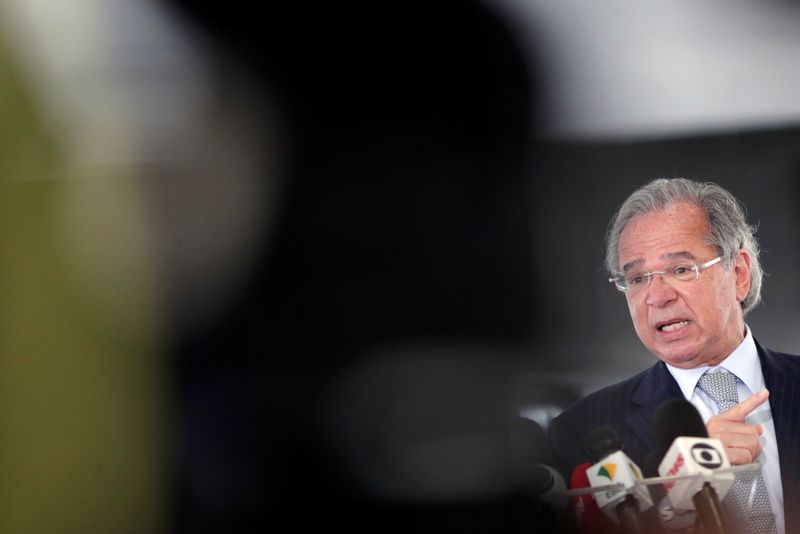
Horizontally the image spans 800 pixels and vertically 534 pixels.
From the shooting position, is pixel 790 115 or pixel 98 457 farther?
pixel 98 457

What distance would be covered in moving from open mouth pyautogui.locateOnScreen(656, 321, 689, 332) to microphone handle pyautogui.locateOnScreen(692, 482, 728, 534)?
0.92 ft

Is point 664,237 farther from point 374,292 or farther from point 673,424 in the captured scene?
point 374,292

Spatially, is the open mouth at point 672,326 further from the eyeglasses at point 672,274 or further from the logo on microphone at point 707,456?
the logo on microphone at point 707,456

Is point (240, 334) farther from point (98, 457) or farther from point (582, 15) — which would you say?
point (582, 15)

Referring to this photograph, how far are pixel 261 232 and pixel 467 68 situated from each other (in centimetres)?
54

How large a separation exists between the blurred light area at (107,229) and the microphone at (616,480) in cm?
79

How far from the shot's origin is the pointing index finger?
1382mm

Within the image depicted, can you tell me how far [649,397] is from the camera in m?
1.42

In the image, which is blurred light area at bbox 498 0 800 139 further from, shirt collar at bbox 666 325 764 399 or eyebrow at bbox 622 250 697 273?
shirt collar at bbox 666 325 764 399

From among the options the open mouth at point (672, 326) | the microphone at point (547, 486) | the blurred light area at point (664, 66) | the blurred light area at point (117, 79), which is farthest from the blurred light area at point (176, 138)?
the open mouth at point (672, 326)

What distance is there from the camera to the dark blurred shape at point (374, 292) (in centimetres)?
151

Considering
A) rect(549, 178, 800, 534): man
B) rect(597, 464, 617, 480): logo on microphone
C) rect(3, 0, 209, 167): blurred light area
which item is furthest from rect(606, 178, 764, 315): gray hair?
rect(3, 0, 209, 167): blurred light area

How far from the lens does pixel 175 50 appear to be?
1.59 m

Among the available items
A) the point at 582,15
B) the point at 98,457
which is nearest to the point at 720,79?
the point at 582,15
